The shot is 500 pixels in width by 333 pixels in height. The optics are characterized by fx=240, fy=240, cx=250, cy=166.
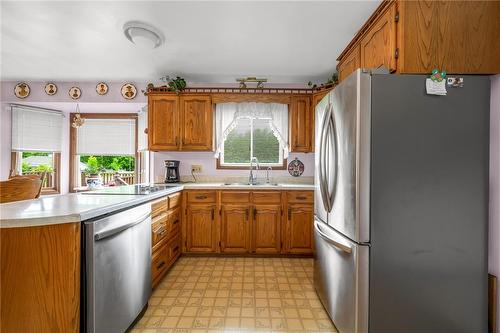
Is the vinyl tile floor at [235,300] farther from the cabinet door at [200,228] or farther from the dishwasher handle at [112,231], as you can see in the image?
the dishwasher handle at [112,231]

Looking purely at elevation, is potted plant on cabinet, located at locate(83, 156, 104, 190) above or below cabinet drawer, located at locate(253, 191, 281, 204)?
above

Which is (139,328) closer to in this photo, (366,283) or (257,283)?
(257,283)

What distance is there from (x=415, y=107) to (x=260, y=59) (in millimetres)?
2064

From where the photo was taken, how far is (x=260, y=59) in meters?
2.95

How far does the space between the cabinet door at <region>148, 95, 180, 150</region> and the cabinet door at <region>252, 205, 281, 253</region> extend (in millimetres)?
1473

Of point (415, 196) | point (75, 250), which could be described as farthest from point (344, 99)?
point (75, 250)

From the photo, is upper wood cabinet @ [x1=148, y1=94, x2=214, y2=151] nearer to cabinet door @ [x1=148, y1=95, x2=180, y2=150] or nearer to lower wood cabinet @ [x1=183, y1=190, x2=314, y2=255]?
cabinet door @ [x1=148, y1=95, x2=180, y2=150]

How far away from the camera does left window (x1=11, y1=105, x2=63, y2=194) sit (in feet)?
13.2

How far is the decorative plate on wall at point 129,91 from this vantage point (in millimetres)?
3762

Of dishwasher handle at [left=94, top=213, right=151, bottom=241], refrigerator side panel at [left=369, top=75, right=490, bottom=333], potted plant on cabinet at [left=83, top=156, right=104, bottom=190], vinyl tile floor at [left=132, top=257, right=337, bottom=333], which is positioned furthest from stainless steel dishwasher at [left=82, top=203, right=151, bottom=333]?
potted plant on cabinet at [left=83, top=156, right=104, bottom=190]

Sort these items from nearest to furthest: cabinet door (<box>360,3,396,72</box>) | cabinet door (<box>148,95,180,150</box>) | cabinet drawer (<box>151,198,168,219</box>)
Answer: cabinet door (<box>360,3,396,72</box>)
cabinet drawer (<box>151,198,168,219</box>)
cabinet door (<box>148,95,180,150</box>)

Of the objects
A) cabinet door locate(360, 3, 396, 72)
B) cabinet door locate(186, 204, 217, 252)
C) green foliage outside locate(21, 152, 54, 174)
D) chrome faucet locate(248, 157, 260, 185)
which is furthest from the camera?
green foliage outside locate(21, 152, 54, 174)

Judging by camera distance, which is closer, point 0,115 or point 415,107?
point 415,107

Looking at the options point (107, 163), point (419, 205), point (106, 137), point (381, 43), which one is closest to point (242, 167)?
point (381, 43)
